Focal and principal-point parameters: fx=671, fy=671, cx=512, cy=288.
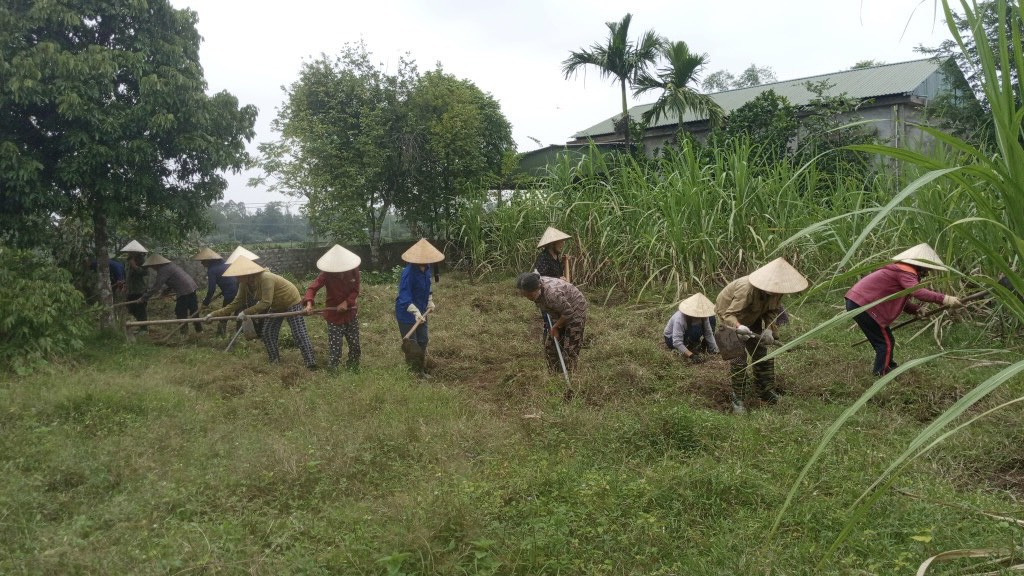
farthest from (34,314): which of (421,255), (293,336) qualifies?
(421,255)

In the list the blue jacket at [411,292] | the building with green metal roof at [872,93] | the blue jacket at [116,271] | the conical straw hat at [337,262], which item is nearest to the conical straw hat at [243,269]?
the conical straw hat at [337,262]

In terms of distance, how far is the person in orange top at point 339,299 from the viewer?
6.25m

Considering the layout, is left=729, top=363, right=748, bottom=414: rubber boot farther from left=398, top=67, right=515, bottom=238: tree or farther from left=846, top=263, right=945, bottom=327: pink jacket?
left=398, top=67, right=515, bottom=238: tree

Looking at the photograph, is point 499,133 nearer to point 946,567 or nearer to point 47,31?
point 47,31

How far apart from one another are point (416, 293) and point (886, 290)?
3794mm

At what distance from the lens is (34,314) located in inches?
237

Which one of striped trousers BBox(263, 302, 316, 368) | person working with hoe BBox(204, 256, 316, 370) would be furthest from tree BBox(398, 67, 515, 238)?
striped trousers BBox(263, 302, 316, 368)

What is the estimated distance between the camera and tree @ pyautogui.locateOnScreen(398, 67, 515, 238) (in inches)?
488

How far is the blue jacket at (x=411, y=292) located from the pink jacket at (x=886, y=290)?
139 inches

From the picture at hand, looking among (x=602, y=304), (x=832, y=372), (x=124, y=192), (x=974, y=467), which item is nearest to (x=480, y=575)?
(x=974, y=467)

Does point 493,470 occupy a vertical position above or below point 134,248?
below

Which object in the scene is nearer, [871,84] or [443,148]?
[443,148]

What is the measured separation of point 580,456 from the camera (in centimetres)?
365

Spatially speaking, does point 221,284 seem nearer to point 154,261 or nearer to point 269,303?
point 154,261
